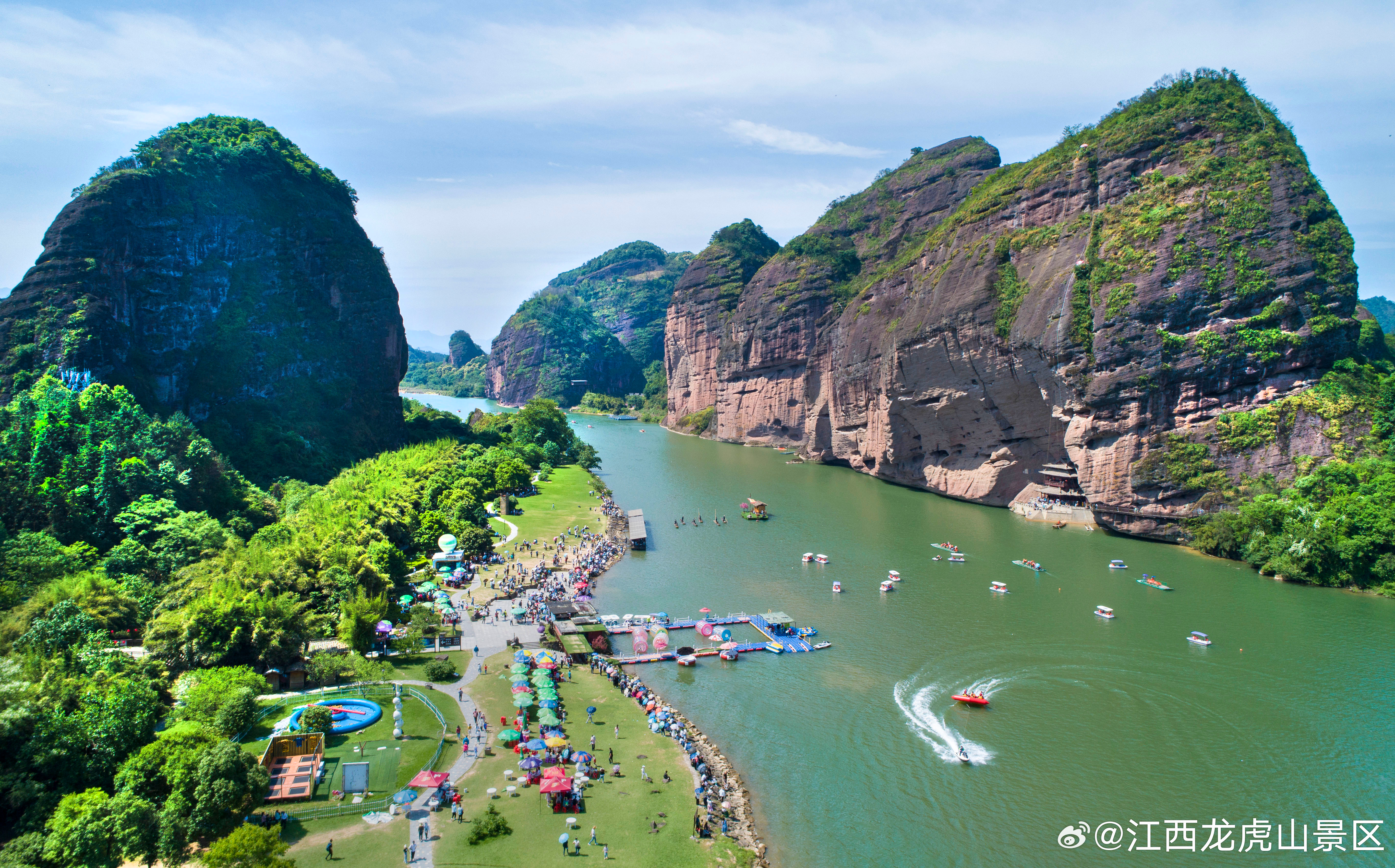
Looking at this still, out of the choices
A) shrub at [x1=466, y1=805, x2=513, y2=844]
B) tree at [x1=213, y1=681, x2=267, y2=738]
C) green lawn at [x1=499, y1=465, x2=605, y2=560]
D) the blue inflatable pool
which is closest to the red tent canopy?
shrub at [x1=466, y1=805, x2=513, y2=844]

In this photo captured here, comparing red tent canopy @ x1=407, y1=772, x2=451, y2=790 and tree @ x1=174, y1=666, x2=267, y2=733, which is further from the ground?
tree @ x1=174, y1=666, x2=267, y2=733

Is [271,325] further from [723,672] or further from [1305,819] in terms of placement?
[1305,819]

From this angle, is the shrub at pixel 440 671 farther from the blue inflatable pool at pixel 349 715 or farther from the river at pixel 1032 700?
the river at pixel 1032 700

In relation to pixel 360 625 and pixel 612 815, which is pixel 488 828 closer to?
pixel 612 815

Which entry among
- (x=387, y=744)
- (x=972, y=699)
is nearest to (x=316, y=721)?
(x=387, y=744)

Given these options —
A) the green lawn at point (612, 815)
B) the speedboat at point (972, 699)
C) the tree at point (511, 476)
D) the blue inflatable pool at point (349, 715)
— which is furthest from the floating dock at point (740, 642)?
the tree at point (511, 476)

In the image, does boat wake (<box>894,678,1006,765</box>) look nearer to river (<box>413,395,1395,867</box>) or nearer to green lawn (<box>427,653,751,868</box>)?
river (<box>413,395,1395,867</box>)
